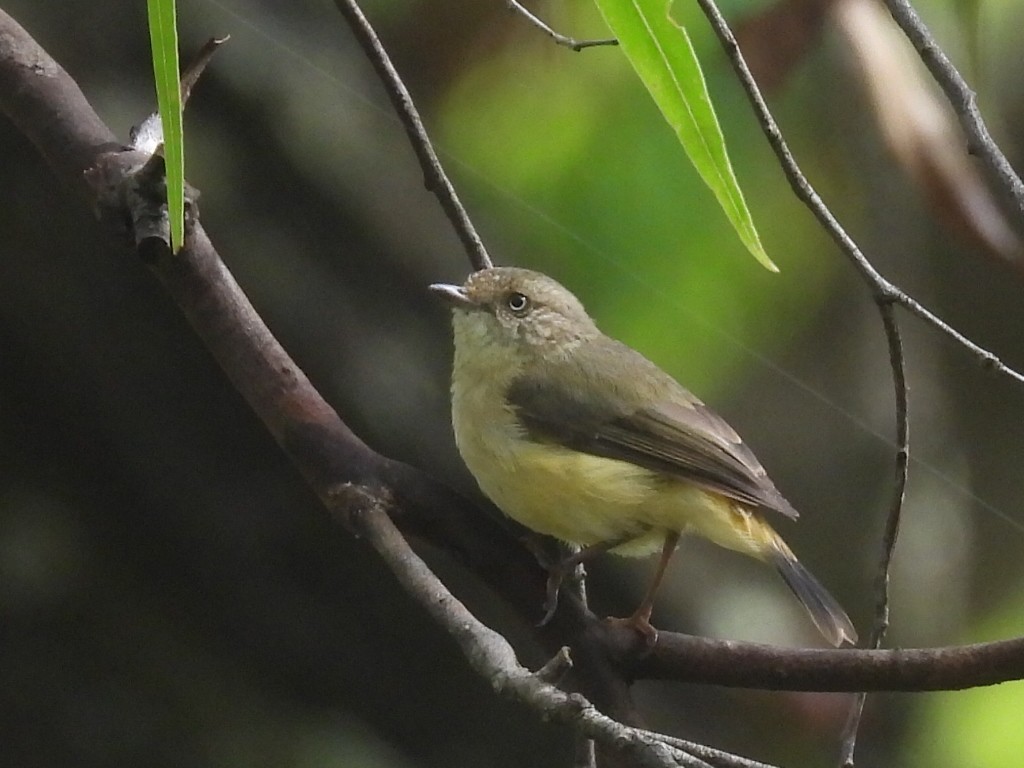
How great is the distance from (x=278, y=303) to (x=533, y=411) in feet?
2.44

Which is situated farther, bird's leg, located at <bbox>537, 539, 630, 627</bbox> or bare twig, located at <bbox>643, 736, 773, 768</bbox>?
bird's leg, located at <bbox>537, 539, 630, 627</bbox>

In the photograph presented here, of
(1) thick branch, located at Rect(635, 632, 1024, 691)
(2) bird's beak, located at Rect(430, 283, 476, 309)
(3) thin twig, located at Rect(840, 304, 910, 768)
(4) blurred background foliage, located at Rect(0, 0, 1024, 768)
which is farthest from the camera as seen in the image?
(4) blurred background foliage, located at Rect(0, 0, 1024, 768)

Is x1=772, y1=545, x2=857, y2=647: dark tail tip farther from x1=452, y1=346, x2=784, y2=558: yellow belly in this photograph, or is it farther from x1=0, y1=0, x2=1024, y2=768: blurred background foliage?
x1=0, y1=0, x2=1024, y2=768: blurred background foliage

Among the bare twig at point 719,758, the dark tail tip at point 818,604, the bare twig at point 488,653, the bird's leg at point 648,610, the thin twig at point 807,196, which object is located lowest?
the dark tail tip at point 818,604

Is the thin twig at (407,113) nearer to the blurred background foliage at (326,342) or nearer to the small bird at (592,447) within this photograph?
the small bird at (592,447)

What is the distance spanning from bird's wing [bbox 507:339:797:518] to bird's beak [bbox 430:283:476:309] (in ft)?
0.64

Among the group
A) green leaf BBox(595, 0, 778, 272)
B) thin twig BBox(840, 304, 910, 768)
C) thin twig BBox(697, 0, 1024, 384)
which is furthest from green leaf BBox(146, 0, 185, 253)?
thin twig BBox(840, 304, 910, 768)

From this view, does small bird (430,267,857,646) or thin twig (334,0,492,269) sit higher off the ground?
thin twig (334,0,492,269)

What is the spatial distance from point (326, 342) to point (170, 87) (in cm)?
165

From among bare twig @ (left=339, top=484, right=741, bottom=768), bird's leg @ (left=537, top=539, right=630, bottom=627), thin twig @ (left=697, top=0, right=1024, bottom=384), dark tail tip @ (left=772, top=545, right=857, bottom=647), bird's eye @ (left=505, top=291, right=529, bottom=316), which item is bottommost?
dark tail tip @ (left=772, top=545, right=857, bottom=647)

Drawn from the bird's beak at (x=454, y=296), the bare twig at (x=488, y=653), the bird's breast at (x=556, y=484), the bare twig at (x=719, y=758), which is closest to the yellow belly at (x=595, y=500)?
the bird's breast at (x=556, y=484)

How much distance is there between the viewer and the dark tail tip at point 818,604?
213 centimetres

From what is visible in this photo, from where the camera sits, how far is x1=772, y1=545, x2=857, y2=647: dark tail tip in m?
2.13

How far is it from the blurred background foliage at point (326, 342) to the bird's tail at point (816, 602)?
2.14 feet
